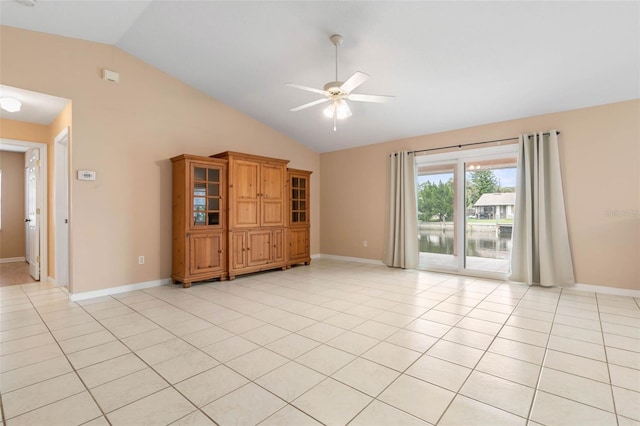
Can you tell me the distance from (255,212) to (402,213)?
2.72 meters

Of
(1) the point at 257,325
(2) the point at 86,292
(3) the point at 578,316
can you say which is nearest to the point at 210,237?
(2) the point at 86,292

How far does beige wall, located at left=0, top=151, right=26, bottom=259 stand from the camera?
6273mm

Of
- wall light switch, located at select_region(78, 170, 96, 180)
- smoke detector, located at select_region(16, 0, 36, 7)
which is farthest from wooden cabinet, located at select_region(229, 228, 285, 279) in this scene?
smoke detector, located at select_region(16, 0, 36, 7)

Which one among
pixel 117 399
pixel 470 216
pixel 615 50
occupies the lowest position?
pixel 117 399

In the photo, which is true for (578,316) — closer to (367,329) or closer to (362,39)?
(367,329)

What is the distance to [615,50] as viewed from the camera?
307cm

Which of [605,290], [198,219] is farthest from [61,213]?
[605,290]

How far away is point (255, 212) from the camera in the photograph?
17.0ft

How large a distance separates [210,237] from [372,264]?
330cm

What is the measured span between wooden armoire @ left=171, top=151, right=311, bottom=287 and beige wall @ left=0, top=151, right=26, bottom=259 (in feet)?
15.0

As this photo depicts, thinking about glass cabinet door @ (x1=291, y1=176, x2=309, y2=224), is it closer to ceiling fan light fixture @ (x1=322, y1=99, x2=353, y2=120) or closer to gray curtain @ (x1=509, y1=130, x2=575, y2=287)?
ceiling fan light fixture @ (x1=322, y1=99, x2=353, y2=120)

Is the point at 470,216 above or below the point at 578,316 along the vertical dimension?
above

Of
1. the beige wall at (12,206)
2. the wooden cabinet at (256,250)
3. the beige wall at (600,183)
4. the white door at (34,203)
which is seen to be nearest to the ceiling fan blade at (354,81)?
the wooden cabinet at (256,250)

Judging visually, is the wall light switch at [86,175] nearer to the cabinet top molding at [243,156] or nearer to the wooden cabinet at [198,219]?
the wooden cabinet at [198,219]
